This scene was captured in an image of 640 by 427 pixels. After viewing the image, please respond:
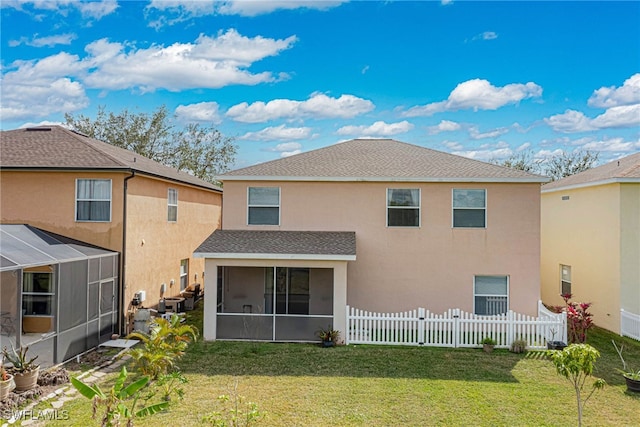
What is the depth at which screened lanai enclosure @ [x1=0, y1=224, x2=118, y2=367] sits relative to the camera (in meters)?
9.73

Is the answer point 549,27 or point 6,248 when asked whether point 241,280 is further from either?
point 549,27

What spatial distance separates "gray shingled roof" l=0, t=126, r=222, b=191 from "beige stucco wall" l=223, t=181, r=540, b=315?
3.92 m

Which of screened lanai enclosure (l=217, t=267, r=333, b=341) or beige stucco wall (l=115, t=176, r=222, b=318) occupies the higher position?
beige stucco wall (l=115, t=176, r=222, b=318)

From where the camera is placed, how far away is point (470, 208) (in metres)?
14.7

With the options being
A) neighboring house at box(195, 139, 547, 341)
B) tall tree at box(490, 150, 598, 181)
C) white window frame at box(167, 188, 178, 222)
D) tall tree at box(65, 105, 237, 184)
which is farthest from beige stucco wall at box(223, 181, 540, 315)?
tall tree at box(490, 150, 598, 181)

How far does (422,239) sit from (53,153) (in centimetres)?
1290

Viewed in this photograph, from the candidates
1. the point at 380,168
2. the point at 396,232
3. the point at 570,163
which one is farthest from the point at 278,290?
the point at 570,163

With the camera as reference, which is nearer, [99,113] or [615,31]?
[615,31]

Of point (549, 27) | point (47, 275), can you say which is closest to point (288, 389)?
point (47, 275)

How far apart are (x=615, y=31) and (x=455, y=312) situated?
1380 cm

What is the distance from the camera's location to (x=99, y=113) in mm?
36031

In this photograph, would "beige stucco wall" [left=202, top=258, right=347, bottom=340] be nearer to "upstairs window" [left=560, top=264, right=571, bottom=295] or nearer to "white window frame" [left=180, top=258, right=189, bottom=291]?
"white window frame" [left=180, top=258, right=189, bottom=291]

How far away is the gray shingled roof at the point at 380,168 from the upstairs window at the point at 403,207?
1.88ft

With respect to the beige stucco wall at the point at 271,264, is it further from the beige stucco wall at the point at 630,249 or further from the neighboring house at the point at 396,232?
the beige stucco wall at the point at 630,249
